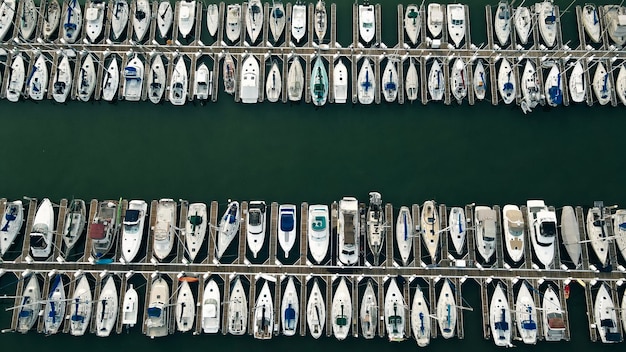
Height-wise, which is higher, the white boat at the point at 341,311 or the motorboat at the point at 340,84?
the motorboat at the point at 340,84

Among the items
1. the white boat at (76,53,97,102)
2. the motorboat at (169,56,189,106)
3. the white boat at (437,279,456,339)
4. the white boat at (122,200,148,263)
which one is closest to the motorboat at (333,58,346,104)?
the motorboat at (169,56,189,106)

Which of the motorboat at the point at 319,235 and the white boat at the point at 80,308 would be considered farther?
the motorboat at the point at 319,235

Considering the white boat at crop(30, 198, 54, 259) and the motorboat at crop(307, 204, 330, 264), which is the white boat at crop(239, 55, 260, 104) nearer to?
the motorboat at crop(307, 204, 330, 264)

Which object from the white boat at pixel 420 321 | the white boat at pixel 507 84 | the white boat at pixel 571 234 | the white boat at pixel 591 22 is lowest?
the white boat at pixel 420 321

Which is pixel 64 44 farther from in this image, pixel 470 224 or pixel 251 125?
pixel 470 224

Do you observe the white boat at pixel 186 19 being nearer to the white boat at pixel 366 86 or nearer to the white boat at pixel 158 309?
the white boat at pixel 366 86

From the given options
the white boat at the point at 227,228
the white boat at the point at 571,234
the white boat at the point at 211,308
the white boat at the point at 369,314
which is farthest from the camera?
the white boat at the point at 227,228

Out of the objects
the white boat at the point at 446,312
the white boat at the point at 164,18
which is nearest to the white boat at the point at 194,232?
the white boat at the point at 164,18
